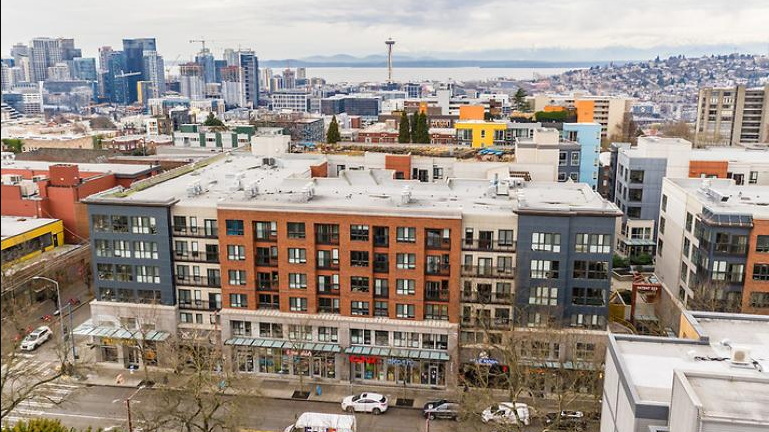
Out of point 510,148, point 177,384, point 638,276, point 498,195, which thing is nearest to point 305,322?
point 177,384

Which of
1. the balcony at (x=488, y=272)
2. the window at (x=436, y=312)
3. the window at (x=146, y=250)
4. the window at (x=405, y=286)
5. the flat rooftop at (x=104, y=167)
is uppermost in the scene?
the flat rooftop at (x=104, y=167)

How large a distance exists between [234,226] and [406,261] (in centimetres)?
1630

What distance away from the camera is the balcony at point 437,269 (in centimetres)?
5791

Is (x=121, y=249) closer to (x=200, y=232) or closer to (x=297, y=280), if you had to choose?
(x=200, y=232)

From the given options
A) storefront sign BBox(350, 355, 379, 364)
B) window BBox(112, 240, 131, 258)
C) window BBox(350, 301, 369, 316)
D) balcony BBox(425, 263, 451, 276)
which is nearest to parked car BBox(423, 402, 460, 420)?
storefront sign BBox(350, 355, 379, 364)

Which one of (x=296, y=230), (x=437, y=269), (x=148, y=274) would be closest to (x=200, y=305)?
(x=148, y=274)

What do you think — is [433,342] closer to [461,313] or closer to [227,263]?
[461,313]

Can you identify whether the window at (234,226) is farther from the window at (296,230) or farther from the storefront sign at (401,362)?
the storefront sign at (401,362)

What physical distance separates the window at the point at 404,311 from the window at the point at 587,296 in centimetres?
1438

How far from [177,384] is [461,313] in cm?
2570

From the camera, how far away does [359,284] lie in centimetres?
5894

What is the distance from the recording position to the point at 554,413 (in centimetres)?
5397

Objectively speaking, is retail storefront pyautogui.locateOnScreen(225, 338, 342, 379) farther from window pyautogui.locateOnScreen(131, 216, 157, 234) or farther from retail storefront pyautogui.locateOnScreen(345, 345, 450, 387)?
window pyautogui.locateOnScreen(131, 216, 157, 234)

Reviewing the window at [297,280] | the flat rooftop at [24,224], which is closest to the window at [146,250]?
the window at [297,280]
